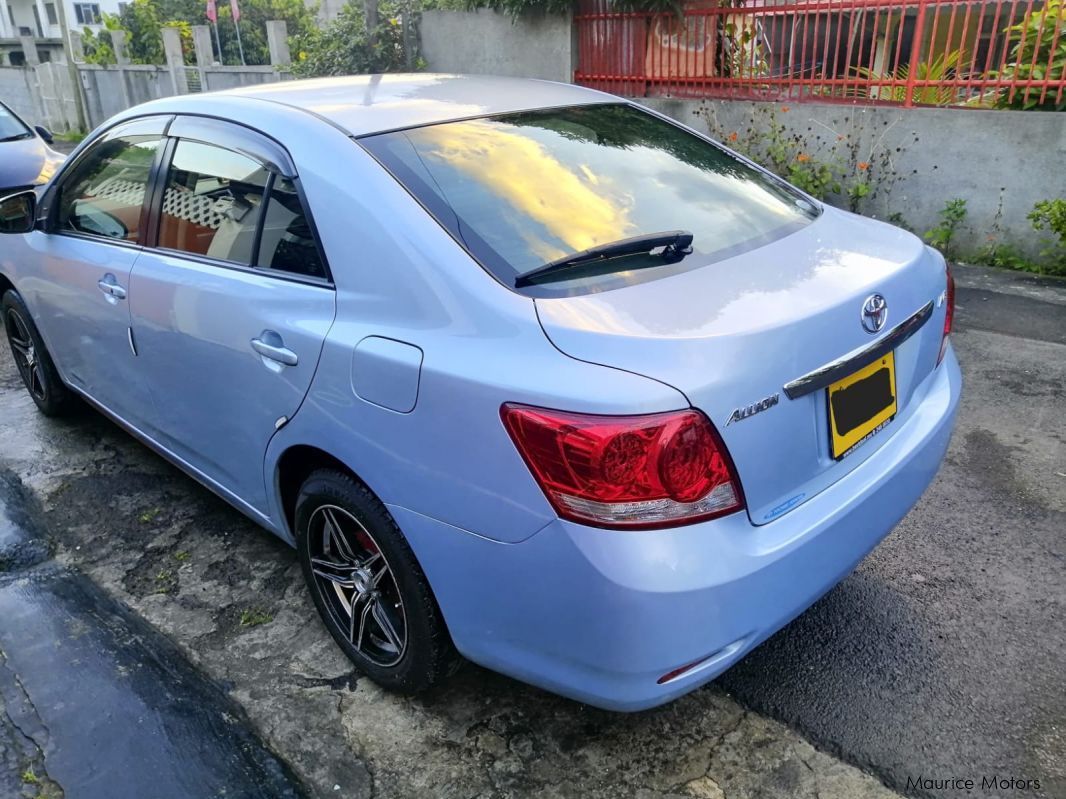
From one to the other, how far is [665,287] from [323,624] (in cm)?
162

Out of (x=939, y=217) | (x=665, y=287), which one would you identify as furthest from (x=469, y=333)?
(x=939, y=217)

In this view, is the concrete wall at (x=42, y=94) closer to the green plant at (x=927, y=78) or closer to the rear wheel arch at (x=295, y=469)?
the green plant at (x=927, y=78)

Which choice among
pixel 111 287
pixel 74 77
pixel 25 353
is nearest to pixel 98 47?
pixel 74 77

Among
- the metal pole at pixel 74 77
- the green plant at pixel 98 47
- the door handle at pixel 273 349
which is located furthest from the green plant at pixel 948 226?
the green plant at pixel 98 47

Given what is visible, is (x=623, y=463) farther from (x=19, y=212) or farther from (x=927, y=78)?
(x=927, y=78)

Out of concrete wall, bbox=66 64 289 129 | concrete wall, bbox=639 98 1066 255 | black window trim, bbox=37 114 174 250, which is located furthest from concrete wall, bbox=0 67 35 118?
black window trim, bbox=37 114 174 250

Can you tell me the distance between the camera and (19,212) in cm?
389

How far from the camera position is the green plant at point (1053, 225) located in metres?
5.88

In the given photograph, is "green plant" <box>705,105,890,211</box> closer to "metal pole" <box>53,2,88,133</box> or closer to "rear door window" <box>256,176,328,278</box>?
"rear door window" <box>256,176,328,278</box>

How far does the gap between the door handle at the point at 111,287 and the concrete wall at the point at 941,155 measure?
5.79 m

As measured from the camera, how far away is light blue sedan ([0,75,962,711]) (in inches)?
69.9

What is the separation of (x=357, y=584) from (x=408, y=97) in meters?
1.53

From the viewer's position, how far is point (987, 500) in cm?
336

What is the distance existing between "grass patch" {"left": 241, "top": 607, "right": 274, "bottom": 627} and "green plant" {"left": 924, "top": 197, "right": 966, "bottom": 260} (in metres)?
5.76
